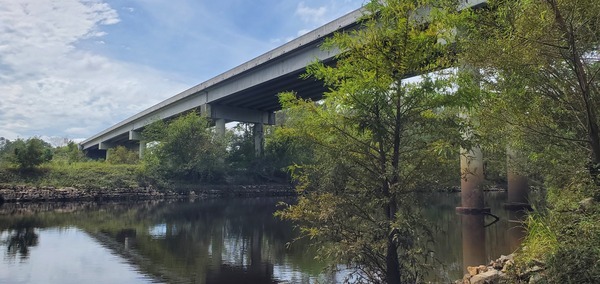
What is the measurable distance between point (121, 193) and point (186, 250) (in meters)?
30.8

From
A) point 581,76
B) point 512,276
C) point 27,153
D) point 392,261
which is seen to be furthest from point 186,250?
point 27,153

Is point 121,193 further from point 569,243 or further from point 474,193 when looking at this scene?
point 569,243

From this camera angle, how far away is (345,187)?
8195 millimetres

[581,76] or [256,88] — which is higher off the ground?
[256,88]

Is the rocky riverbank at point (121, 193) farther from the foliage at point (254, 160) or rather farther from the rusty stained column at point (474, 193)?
the rusty stained column at point (474, 193)

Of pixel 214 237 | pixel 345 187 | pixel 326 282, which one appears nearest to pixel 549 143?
pixel 345 187

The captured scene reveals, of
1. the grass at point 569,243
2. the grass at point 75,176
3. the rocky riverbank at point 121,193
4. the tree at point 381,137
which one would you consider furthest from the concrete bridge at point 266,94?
the grass at point 75,176

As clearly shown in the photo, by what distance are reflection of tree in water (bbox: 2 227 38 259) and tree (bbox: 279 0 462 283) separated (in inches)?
466

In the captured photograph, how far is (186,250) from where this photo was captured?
15.6 meters

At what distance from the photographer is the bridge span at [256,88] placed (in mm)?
33875

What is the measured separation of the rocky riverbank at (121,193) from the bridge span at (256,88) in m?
8.09

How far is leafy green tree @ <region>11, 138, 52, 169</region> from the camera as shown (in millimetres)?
40688

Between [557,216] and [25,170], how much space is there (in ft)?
150

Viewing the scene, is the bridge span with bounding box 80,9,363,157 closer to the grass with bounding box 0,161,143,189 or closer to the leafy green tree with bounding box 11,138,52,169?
the grass with bounding box 0,161,143,189
